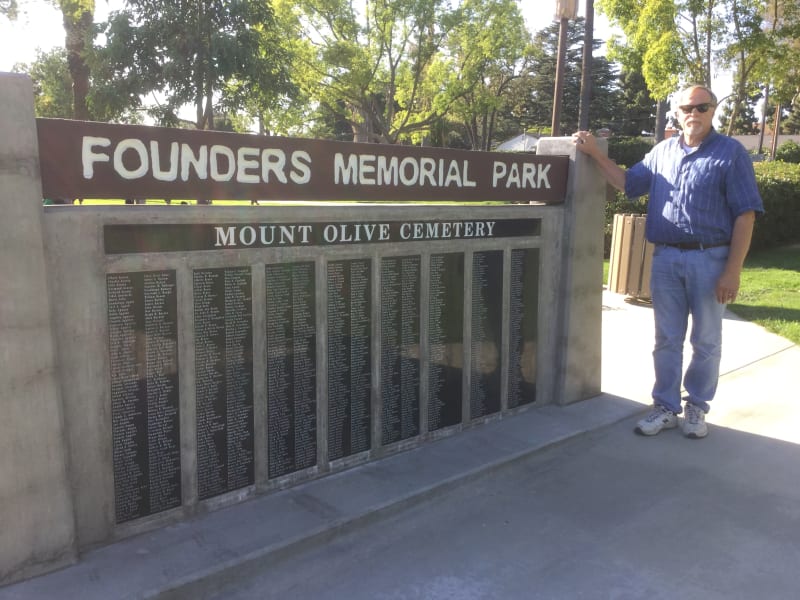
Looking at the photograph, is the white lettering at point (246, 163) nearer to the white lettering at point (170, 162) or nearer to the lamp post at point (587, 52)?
the white lettering at point (170, 162)

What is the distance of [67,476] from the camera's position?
2.78m

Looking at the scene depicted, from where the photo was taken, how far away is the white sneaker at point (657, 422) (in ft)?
15.3

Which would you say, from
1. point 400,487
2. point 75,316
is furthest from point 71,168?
point 400,487

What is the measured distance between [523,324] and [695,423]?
131 centimetres

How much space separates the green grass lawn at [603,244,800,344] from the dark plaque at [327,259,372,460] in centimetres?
557

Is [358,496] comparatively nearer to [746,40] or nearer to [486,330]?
[486,330]

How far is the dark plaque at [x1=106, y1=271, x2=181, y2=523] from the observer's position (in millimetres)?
Answer: 2953

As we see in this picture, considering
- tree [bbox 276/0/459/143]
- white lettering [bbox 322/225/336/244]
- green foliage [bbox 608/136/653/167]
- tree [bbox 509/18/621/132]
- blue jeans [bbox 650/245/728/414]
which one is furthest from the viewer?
tree [bbox 509/18/621/132]

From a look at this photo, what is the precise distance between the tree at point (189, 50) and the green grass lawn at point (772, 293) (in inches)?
341

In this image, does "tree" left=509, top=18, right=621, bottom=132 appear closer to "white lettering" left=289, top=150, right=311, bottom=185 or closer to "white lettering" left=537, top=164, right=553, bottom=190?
"white lettering" left=537, top=164, right=553, bottom=190

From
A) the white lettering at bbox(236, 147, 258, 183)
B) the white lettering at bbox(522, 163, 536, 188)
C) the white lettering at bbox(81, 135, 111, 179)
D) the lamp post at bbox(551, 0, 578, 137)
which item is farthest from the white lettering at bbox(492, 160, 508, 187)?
the lamp post at bbox(551, 0, 578, 137)

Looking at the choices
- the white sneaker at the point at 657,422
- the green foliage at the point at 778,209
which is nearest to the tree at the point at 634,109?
the green foliage at the point at 778,209

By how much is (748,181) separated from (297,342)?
289 cm

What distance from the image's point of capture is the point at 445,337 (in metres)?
4.25
